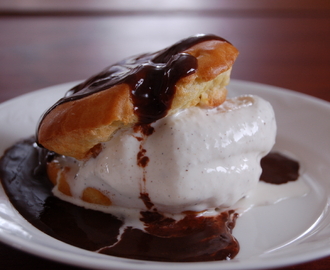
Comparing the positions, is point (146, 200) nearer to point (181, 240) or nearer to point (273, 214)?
point (181, 240)

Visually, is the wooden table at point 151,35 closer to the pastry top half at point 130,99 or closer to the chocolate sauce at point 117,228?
the chocolate sauce at point 117,228

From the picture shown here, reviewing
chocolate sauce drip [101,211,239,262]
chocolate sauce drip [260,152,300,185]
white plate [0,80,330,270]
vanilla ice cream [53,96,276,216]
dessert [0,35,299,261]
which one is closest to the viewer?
white plate [0,80,330,270]

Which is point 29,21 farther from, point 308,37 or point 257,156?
point 257,156

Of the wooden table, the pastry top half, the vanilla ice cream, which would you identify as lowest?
the wooden table

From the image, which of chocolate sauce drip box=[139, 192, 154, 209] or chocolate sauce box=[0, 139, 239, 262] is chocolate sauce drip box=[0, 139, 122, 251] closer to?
chocolate sauce box=[0, 139, 239, 262]

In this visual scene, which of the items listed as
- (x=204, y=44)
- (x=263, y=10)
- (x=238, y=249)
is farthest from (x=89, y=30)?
(x=238, y=249)

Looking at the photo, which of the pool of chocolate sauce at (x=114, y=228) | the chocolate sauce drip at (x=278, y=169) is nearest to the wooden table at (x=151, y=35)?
the chocolate sauce drip at (x=278, y=169)

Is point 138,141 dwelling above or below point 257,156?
above

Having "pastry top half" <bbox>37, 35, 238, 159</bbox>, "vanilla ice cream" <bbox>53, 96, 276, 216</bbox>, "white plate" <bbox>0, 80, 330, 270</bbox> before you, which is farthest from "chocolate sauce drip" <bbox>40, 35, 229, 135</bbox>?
"white plate" <bbox>0, 80, 330, 270</bbox>
